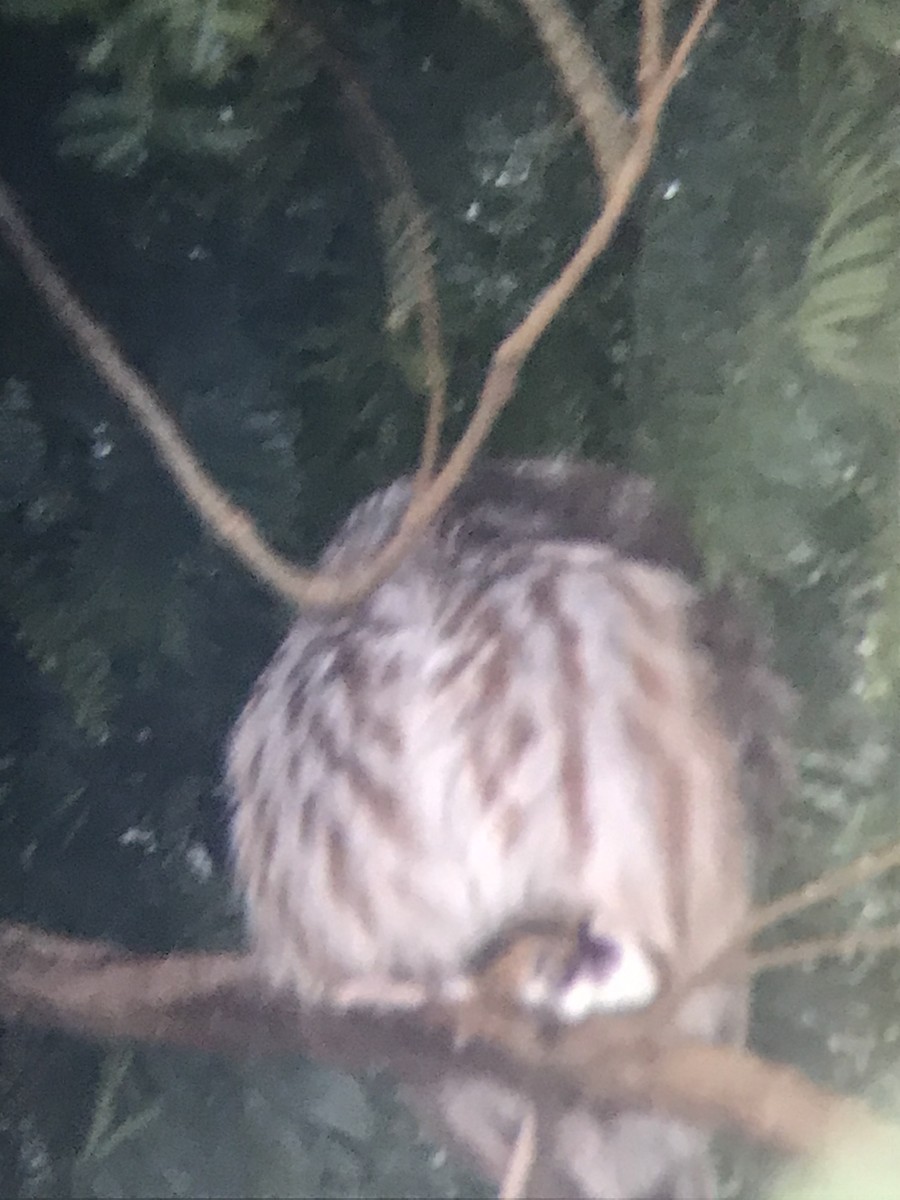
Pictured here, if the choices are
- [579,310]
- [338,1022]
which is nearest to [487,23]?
[579,310]

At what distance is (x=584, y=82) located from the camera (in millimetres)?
715

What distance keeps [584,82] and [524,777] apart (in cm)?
40

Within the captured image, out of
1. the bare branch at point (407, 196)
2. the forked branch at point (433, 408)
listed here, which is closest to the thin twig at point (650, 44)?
the forked branch at point (433, 408)

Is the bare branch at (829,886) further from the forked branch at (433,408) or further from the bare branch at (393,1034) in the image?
the forked branch at (433,408)

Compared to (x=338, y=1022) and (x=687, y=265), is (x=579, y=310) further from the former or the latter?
(x=338, y=1022)

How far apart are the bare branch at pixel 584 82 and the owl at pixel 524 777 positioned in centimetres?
19

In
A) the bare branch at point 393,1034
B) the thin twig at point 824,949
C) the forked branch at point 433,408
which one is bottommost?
the thin twig at point 824,949

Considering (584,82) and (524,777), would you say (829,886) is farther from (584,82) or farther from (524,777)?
(584,82)

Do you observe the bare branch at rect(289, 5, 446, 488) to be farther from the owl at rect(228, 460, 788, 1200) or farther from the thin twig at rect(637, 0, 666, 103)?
the thin twig at rect(637, 0, 666, 103)

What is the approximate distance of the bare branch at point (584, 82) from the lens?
2.34 ft

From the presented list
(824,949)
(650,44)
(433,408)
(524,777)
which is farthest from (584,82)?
(824,949)

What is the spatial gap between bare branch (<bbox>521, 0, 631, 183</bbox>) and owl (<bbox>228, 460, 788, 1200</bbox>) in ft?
0.63

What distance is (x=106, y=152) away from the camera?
682 mm

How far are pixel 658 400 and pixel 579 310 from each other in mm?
71
